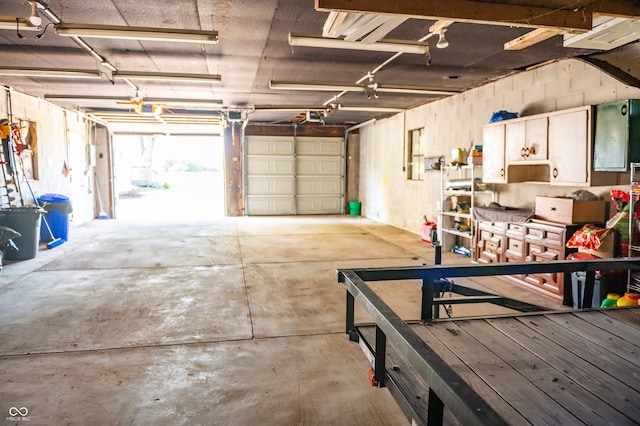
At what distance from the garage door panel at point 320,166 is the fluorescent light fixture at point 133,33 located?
8.82 m

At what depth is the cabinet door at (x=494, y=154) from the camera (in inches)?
230

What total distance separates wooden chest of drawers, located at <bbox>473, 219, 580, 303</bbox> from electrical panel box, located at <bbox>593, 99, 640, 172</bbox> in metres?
0.76

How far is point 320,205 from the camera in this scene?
1343 centimetres

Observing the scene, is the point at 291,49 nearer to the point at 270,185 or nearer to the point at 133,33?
the point at 133,33

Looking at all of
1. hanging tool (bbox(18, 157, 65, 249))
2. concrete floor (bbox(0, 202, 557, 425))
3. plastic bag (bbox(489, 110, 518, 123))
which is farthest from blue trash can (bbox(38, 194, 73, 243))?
plastic bag (bbox(489, 110, 518, 123))

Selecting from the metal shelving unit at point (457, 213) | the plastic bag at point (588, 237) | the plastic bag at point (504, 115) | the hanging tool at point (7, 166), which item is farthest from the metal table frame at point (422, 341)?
the hanging tool at point (7, 166)

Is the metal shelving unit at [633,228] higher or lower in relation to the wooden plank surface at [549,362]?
higher

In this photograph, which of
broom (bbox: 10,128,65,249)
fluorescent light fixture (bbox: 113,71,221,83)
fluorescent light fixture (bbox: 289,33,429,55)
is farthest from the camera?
broom (bbox: 10,128,65,249)

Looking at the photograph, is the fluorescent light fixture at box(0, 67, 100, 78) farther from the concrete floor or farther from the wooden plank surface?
the wooden plank surface

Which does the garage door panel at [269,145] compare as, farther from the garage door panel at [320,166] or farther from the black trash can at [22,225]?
the black trash can at [22,225]

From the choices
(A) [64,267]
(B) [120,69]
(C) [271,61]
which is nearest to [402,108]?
(C) [271,61]

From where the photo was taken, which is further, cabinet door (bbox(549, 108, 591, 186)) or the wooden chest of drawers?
the wooden chest of drawers

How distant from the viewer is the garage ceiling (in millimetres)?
2797

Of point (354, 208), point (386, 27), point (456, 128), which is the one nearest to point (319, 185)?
point (354, 208)
